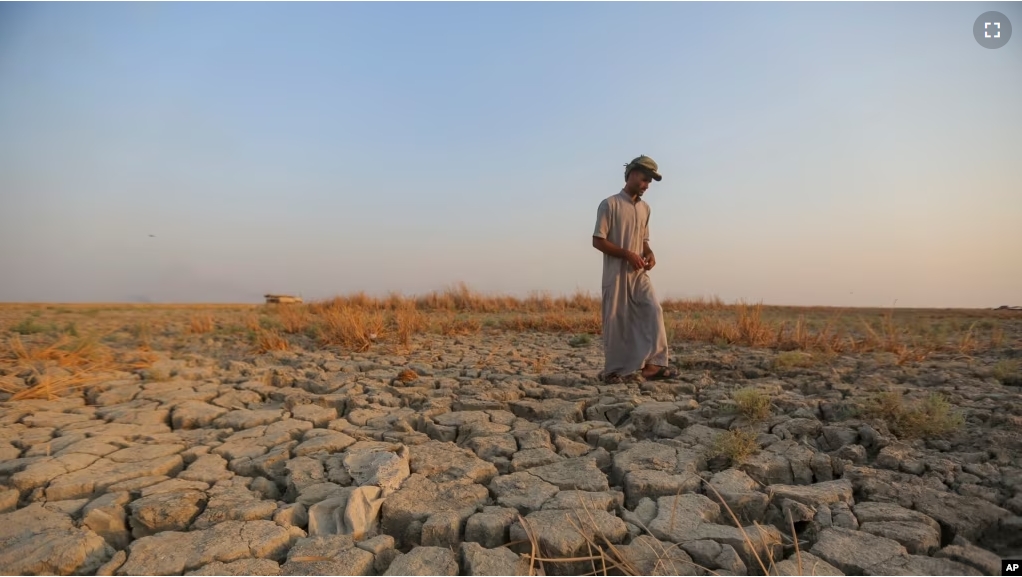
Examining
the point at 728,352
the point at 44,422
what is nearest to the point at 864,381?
the point at 728,352

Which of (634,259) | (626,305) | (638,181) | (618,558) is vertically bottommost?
(618,558)

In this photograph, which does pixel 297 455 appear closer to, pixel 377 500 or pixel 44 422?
pixel 377 500

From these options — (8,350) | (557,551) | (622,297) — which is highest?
(622,297)

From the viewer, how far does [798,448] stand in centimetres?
280

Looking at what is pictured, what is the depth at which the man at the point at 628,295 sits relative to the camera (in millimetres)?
4281

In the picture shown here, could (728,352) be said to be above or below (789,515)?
above

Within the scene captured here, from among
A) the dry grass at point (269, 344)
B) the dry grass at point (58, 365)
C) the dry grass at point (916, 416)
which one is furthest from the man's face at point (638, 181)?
the dry grass at point (58, 365)

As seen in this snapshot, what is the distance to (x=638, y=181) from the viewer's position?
430cm

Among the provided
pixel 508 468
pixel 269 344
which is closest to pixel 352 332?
pixel 269 344

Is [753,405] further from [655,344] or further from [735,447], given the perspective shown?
[655,344]

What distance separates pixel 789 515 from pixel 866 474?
60 centimetres

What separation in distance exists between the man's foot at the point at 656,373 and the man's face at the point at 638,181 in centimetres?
135

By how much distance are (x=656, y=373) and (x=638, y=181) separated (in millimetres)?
1465

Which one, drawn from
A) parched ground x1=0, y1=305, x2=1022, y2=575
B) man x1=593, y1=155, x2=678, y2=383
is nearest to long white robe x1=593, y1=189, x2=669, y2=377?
man x1=593, y1=155, x2=678, y2=383
